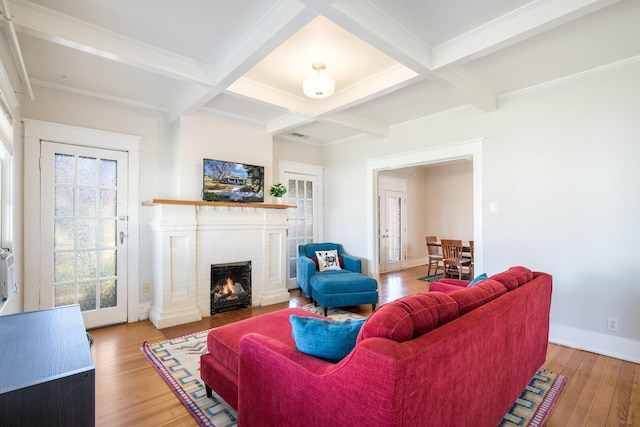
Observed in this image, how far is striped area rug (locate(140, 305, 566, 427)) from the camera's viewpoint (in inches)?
77.3

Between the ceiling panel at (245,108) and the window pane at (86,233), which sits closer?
the window pane at (86,233)

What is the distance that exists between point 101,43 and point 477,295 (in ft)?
10.3

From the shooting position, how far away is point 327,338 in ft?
4.59

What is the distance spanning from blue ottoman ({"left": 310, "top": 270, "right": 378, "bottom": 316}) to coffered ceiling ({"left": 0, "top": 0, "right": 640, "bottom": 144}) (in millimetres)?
2156

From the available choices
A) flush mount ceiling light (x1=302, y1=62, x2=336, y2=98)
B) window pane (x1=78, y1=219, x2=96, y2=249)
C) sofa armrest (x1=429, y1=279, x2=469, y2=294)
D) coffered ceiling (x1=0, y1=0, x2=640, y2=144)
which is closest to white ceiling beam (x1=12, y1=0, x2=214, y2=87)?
coffered ceiling (x1=0, y1=0, x2=640, y2=144)

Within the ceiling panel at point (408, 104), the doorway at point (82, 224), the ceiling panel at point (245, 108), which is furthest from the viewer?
the ceiling panel at point (245, 108)

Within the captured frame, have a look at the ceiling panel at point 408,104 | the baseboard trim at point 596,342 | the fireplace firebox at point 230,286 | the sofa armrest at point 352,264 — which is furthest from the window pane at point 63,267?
the baseboard trim at point 596,342

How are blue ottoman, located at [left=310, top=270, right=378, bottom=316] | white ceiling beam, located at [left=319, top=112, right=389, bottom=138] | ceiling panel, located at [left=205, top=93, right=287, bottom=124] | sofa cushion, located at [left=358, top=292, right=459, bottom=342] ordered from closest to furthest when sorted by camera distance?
sofa cushion, located at [left=358, top=292, right=459, bottom=342]
ceiling panel, located at [left=205, top=93, right=287, bottom=124]
blue ottoman, located at [left=310, top=270, right=378, bottom=316]
white ceiling beam, located at [left=319, top=112, right=389, bottom=138]

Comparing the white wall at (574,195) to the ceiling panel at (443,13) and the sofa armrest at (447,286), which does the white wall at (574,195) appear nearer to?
the sofa armrest at (447,286)

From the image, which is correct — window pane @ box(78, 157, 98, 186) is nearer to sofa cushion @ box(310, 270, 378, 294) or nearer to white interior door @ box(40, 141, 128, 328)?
white interior door @ box(40, 141, 128, 328)

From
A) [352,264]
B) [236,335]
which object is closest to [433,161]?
[352,264]

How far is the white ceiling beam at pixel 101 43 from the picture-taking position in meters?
2.09

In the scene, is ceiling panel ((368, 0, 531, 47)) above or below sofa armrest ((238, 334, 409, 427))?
above

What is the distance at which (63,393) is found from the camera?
984 millimetres
